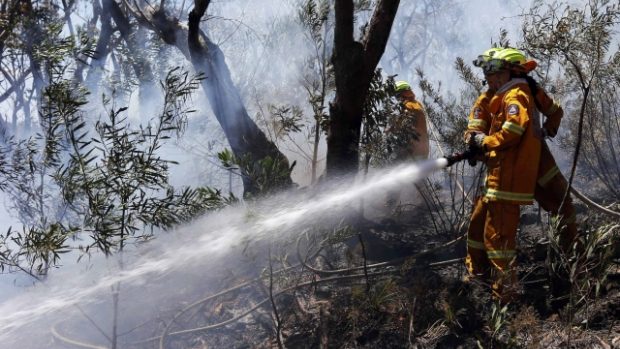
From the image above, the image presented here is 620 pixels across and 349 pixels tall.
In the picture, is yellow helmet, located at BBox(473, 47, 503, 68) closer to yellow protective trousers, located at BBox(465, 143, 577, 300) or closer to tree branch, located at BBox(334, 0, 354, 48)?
yellow protective trousers, located at BBox(465, 143, 577, 300)

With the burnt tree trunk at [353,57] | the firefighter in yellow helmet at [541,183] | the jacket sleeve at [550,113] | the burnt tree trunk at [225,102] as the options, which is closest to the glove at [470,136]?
the firefighter in yellow helmet at [541,183]

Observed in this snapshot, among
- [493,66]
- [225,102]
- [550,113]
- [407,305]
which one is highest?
[225,102]

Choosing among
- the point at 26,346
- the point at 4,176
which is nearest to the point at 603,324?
the point at 26,346

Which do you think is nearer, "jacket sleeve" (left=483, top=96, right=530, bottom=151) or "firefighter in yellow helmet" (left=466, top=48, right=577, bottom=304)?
"jacket sleeve" (left=483, top=96, right=530, bottom=151)

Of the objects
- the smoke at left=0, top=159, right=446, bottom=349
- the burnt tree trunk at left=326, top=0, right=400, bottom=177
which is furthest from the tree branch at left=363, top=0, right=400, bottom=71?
the smoke at left=0, top=159, right=446, bottom=349

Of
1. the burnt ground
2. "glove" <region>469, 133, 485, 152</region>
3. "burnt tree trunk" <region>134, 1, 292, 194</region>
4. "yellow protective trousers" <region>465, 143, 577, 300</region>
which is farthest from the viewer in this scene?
"burnt tree trunk" <region>134, 1, 292, 194</region>

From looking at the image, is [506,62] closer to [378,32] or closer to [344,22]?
[378,32]

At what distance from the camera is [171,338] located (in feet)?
12.9

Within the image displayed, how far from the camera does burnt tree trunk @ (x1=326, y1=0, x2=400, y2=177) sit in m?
4.29

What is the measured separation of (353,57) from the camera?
14.1 ft

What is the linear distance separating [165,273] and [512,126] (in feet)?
11.8

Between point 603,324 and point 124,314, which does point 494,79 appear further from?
point 124,314

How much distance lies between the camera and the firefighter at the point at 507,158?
3109 mm

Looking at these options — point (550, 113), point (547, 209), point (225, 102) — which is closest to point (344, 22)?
point (550, 113)
